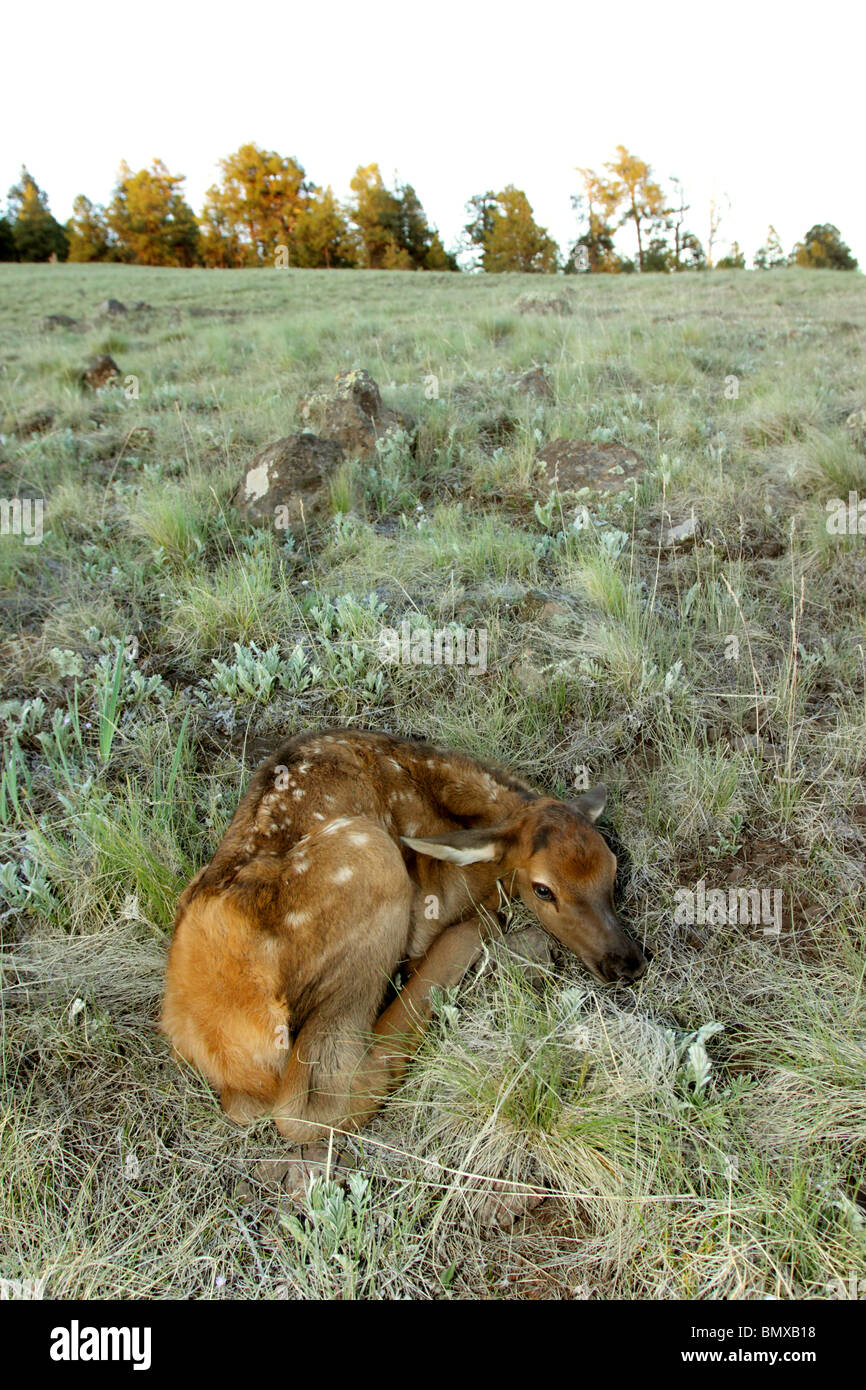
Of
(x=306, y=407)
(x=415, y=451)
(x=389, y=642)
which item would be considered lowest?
(x=389, y=642)

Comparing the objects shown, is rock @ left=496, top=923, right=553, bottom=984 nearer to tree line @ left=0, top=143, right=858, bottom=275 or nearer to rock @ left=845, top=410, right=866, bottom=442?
rock @ left=845, top=410, right=866, bottom=442

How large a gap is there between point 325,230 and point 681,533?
150 feet

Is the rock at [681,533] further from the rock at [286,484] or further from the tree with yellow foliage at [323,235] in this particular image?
the tree with yellow foliage at [323,235]

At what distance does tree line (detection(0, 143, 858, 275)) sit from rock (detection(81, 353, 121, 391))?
3797 centimetres

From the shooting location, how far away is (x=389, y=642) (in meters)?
5.13

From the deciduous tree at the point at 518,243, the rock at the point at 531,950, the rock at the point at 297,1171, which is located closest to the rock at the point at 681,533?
the rock at the point at 531,950

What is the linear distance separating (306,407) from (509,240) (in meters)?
48.1

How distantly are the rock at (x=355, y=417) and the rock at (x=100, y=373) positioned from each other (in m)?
5.06

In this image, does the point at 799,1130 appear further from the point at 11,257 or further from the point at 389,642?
the point at 11,257

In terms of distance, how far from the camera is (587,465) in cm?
708

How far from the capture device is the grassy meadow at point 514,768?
8.77 feet

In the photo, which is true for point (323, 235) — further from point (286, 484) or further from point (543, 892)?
point (543, 892)

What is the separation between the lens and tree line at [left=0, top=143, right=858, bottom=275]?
45844mm
